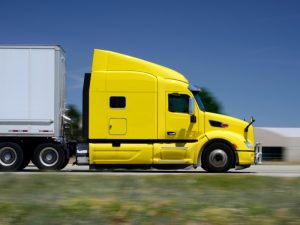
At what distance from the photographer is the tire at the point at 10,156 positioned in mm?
18422

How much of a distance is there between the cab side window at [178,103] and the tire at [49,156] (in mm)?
3859

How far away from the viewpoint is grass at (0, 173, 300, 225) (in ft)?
26.5

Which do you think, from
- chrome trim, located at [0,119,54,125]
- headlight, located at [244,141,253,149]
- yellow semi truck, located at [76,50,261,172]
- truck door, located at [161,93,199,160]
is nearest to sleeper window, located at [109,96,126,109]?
yellow semi truck, located at [76,50,261,172]

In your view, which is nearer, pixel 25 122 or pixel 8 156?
pixel 25 122

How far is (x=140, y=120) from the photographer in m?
17.7

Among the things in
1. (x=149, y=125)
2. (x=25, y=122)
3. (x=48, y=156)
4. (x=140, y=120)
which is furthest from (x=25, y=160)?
(x=149, y=125)

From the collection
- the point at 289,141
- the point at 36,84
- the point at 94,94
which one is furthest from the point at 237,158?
the point at 289,141

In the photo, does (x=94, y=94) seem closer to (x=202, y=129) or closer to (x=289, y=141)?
(x=202, y=129)

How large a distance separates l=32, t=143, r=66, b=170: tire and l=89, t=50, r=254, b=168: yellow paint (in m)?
1.46

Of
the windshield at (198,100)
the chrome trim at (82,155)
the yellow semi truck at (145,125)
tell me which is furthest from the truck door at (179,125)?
the chrome trim at (82,155)

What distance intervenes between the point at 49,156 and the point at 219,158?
540 centimetres

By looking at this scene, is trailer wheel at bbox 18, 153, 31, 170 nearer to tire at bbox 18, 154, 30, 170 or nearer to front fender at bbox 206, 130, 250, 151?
tire at bbox 18, 154, 30, 170

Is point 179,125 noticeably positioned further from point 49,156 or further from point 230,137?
point 49,156

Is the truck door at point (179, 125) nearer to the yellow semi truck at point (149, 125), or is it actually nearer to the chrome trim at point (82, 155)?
the yellow semi truck at point (149, 125)
